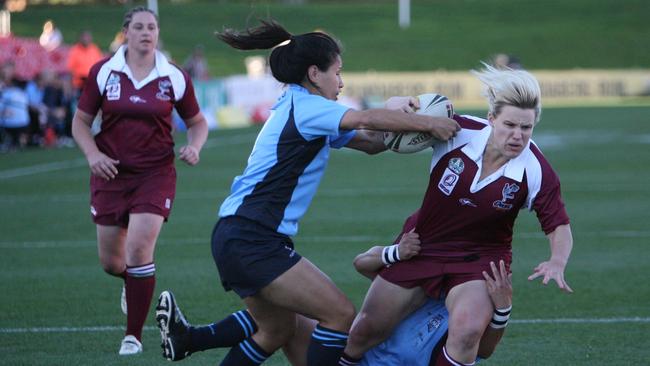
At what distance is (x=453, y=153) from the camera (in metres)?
5.80

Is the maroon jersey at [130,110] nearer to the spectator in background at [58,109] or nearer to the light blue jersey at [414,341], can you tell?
the light blue jersey at [414,341]

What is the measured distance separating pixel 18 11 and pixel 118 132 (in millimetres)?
46027

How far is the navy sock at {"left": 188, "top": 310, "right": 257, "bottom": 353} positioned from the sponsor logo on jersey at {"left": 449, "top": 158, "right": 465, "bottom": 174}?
1323 mm

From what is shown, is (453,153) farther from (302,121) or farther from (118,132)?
(118,132)

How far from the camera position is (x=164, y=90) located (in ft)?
25.0

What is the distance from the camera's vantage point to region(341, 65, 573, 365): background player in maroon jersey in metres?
5.58

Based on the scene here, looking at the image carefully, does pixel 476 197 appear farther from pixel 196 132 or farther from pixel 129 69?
pixel 129 69

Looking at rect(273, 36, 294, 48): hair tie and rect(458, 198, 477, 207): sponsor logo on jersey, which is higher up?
rect(273, 36, 294, 48): hair tie

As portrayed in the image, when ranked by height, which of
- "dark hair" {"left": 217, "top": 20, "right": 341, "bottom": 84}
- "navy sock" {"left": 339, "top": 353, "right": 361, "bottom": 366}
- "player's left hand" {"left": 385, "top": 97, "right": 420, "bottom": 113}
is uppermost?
"dark hair" {"left": 217, "top": 20, "right": 341, "bottom": 84}

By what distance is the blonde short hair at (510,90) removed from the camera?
221 inches

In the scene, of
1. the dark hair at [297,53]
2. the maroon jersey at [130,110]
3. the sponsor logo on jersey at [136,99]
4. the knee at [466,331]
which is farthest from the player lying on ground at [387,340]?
the sponsor logo on jersey at [136,99]

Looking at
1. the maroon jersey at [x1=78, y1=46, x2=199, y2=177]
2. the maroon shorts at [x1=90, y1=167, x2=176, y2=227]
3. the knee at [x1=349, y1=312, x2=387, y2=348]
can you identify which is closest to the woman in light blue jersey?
the knee at [x1=349, y1=312, x2=387, y2=348]

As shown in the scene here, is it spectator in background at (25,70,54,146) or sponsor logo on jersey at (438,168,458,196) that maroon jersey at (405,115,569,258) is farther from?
spectator in background at (25,70,54,146)

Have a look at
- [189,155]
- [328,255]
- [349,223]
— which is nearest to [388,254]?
[189,155]
